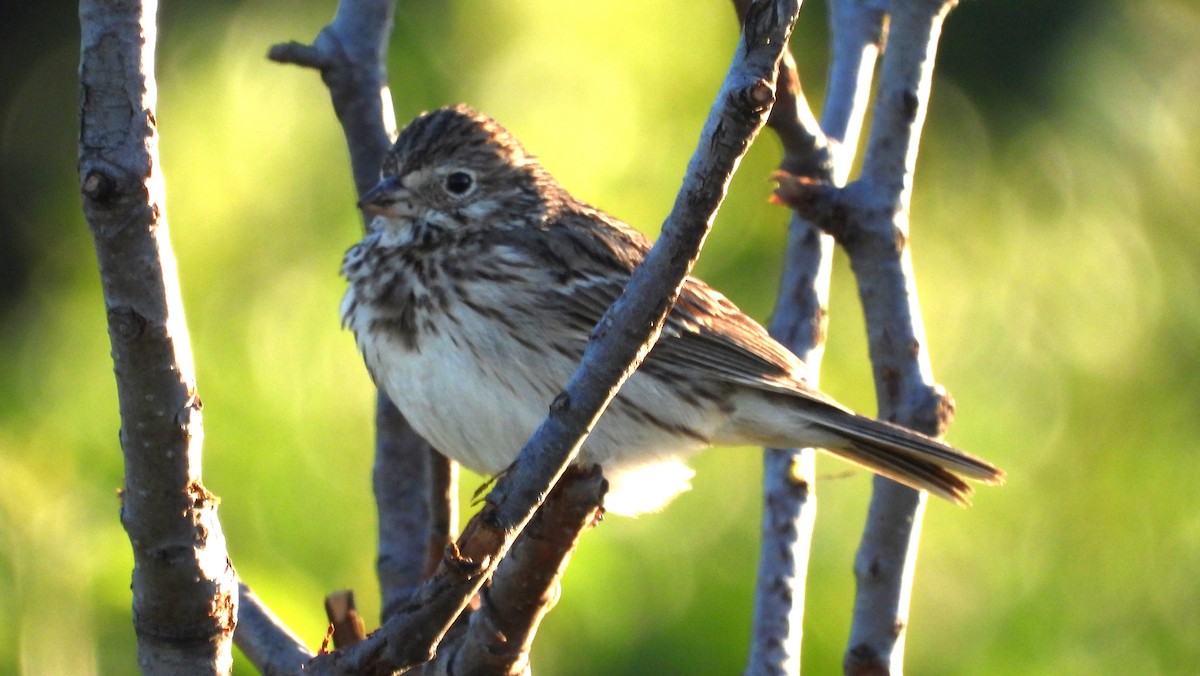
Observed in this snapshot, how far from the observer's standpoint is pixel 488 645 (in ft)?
7.57

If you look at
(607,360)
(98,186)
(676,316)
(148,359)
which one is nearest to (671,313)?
(676,316)

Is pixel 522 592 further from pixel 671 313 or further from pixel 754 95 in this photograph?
pixel 671 313

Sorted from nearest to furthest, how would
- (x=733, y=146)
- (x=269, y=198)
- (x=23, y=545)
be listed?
(x=733, y=146), (x=23, y=545), (x=269, y=198)

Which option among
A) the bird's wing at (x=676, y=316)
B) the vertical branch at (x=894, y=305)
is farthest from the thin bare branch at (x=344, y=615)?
the bird's wing at (x=676, y=316)

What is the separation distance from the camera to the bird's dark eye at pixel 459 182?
3.67 meters

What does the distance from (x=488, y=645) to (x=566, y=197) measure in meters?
1.78

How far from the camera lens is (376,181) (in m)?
3.38

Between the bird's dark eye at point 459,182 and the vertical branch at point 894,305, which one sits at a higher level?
the bird's dark eye at point 459,182

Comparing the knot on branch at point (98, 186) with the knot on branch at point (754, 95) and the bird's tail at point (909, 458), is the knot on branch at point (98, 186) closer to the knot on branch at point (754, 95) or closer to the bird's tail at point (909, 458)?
the knot on branch at point (754, 95)

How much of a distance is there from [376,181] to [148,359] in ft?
5.74

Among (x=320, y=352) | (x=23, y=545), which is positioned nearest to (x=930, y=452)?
(x=320, y=352)

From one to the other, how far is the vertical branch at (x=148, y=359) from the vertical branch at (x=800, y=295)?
1140 mm

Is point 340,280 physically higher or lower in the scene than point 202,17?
lower

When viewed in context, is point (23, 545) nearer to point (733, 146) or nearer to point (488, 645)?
point (488, 645)
